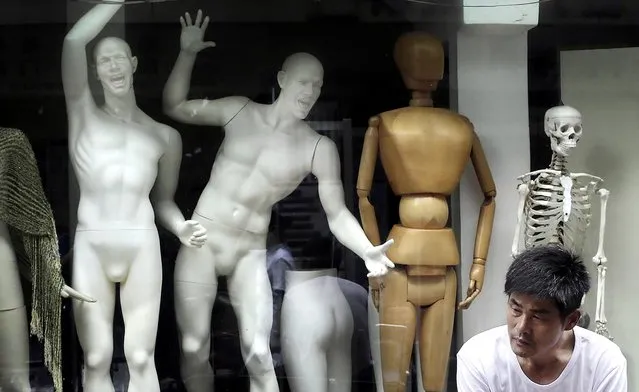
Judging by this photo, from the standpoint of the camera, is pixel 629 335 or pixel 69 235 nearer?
pixel 69 235

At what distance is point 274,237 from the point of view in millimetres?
3695

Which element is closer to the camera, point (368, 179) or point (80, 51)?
point (80, 51)

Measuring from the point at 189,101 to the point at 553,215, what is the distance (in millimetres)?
1396

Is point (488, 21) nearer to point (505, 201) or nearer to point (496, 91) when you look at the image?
point (496, 91)

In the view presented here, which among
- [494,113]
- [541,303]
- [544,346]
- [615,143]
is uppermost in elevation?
[494,113]

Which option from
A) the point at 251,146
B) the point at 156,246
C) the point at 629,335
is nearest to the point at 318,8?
the point at 251,146

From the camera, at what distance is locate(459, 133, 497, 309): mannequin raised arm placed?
145 inches

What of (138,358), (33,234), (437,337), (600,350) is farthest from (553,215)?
(33,234)

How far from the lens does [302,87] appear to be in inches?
141

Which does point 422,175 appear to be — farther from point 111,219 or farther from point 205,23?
point 111,219

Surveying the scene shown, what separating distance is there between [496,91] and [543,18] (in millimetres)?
327

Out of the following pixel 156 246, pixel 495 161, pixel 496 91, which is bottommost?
pixel 156 246

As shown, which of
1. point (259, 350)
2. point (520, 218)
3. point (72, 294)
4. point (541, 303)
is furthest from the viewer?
point (520, 218)

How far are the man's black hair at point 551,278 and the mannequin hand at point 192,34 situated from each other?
1.68 meters
